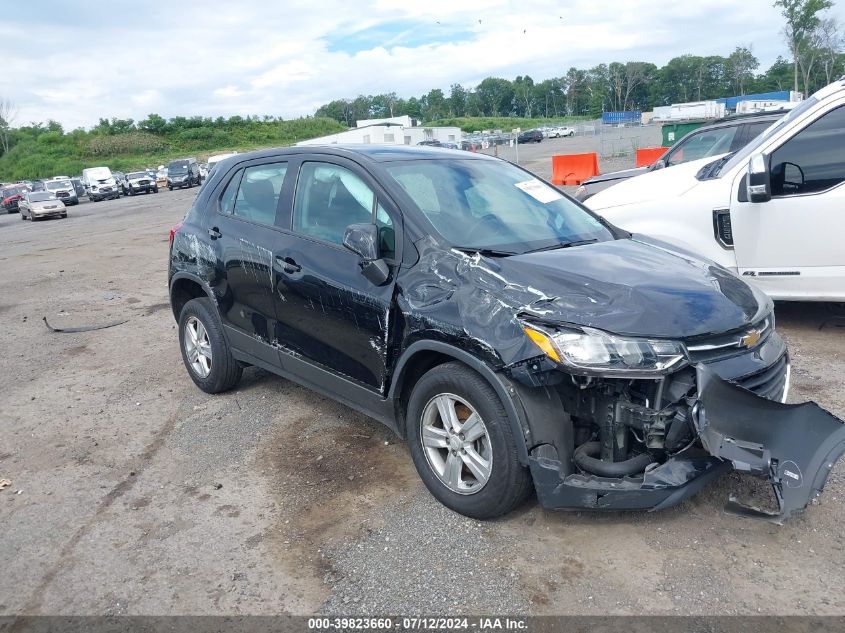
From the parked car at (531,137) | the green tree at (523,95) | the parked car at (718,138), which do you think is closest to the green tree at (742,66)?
the green tree at (523,95)

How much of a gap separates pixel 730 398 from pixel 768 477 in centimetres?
35

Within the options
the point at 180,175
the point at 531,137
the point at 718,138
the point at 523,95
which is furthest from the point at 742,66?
the point at 718,138

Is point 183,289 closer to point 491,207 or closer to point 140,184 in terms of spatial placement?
point 491,207

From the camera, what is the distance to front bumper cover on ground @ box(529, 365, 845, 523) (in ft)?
9.58

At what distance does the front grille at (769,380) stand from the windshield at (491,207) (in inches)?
48.4

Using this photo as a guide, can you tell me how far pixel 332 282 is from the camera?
3998mm

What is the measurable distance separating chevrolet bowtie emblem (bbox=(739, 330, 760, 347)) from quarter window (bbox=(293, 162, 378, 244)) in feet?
6.21

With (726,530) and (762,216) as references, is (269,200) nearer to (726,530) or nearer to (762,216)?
(726,530)

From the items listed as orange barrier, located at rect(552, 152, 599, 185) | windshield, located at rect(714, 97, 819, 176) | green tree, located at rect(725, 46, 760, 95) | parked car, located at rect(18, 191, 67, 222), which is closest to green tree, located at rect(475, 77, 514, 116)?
green tree, located at rect(725, 46, 760, 95)

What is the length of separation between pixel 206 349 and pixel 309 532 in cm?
237

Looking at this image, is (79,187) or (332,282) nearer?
(332,282)

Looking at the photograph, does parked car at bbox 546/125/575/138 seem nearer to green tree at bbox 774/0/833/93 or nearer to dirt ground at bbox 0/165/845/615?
green tree at bbox 774/0/833/93

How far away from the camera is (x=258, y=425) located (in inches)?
193

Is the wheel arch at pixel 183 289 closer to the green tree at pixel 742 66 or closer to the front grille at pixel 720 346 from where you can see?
Result: the front grille at pixel 720 346
